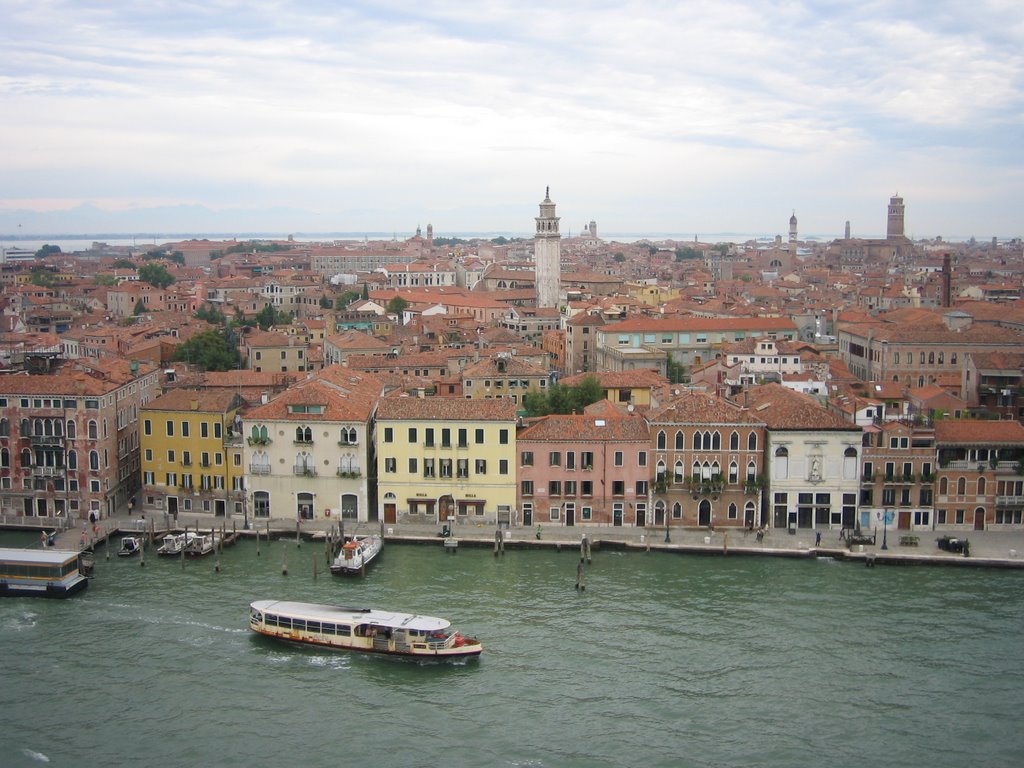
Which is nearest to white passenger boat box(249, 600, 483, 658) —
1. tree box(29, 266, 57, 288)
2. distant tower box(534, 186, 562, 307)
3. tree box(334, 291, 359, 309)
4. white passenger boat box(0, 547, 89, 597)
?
white passenger boat box(0, 547, 89, 597)

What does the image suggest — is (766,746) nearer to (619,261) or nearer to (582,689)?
(582,689)

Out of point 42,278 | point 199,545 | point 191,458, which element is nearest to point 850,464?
point 199,545

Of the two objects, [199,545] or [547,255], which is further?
[547,255]

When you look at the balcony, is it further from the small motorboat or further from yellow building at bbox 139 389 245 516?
the small motorboat

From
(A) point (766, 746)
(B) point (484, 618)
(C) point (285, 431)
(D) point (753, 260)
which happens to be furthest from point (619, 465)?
(D) point (753, 260)

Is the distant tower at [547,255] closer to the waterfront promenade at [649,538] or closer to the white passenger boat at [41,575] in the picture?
the waterfront promenade at [649,538]

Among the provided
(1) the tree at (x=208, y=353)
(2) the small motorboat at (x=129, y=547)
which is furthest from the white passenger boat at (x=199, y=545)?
(1) the tree at (x=208, y=353)

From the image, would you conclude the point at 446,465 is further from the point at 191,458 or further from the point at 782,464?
the point at 782,464

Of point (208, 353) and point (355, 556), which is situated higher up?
point (208, 353)
